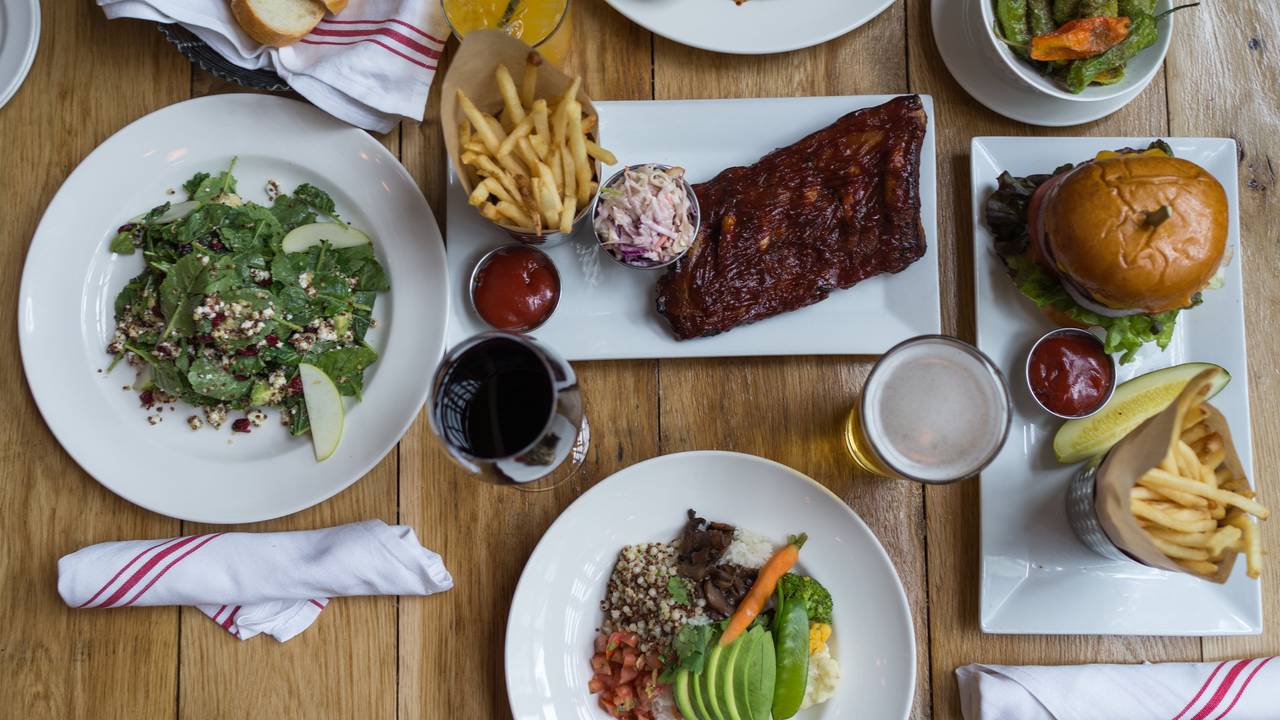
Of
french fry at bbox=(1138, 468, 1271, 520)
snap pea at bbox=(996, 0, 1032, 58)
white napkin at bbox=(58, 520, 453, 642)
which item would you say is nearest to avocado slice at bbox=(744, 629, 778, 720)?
white napkin at bbox=(58, 520, 453, 642)

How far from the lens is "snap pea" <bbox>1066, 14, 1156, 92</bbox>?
1.94 m

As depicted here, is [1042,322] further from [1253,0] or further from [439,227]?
[439,227]

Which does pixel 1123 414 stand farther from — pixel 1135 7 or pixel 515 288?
pixel 515 288

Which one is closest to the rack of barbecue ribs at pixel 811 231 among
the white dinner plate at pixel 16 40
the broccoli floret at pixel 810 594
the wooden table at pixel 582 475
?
the wooden table at pixel 582 475

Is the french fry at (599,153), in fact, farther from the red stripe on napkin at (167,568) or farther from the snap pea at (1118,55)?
the red stripe on napkin at (167,568)

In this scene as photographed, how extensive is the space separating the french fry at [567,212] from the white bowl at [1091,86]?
3.53ft

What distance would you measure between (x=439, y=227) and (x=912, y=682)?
1604mm

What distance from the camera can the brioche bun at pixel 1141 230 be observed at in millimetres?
1790

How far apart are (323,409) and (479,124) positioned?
80 centimetres

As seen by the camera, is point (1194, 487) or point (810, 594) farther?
point (810, 594)

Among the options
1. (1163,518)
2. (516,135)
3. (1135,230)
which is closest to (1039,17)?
(1135,230)

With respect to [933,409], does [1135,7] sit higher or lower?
higher

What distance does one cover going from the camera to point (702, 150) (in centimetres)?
209

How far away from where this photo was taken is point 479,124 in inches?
69.8
